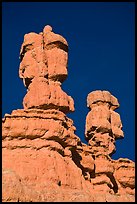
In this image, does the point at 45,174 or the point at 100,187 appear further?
the point at 100,187

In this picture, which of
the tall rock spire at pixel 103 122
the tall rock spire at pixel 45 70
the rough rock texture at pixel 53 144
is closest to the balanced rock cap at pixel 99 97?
the tall rock spire at pixel 103 122

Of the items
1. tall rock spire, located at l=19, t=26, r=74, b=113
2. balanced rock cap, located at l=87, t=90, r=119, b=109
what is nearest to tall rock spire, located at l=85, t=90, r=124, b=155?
balanced rock cap, located at l=87, t=90, r=119, b=109

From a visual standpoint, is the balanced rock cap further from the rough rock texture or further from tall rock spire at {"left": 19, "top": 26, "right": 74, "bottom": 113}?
tall rock spire at {"left": 19, "top": 26, "right": 74, "bottom": 113}

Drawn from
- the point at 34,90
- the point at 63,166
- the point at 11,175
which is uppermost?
the point at 34,90

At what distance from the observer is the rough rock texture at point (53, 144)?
36.0 metres

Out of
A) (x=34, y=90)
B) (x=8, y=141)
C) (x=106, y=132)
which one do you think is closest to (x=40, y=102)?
(x=34, y=90)

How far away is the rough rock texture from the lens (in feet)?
118

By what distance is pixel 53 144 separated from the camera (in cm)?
3759

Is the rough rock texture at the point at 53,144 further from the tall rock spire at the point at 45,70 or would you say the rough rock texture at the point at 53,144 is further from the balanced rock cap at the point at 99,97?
the balanced rock cap at the point at 99,97

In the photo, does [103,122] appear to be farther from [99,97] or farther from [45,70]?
[45,70]

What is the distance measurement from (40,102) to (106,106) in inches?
486

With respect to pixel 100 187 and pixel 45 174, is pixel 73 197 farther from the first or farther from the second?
pixel 100 187

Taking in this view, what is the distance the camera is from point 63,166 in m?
37.4

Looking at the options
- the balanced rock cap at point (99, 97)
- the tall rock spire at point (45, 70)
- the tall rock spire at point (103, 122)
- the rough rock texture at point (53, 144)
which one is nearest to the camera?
the rough rock texture at point (53, 144)
